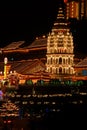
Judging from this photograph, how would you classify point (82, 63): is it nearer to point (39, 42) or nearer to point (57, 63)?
point (57, 63)

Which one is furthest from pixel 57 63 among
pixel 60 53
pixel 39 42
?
pixel 39 42

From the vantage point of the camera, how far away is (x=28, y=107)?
155 feet

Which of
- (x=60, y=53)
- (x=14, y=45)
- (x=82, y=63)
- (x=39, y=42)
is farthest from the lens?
(x=14, y=45)

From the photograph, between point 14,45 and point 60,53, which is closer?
point 60,53

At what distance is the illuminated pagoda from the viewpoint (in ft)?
256

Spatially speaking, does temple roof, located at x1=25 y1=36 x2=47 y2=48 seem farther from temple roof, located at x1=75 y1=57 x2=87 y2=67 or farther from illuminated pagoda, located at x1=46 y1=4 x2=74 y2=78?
temple roof, located at x1=75 y1=57 x2=87 y2=67

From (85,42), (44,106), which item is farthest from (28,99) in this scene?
(85,42)

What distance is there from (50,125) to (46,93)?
19655mm

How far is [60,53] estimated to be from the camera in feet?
257

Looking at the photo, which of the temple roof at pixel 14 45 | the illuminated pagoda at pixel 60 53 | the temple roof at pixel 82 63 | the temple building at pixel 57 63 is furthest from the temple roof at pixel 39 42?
the temple roof at pixel 82 63

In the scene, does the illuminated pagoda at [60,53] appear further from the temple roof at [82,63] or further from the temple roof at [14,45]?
the temple roof at [14,45]

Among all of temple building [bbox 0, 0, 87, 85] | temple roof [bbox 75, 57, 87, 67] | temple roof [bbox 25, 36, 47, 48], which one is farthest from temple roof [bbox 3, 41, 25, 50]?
temple roof [bbox 75, 57, 87, 67]

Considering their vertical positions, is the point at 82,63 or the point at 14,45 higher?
the point at 14,45

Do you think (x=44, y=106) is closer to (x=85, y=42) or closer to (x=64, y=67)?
(x=64, y=67)
